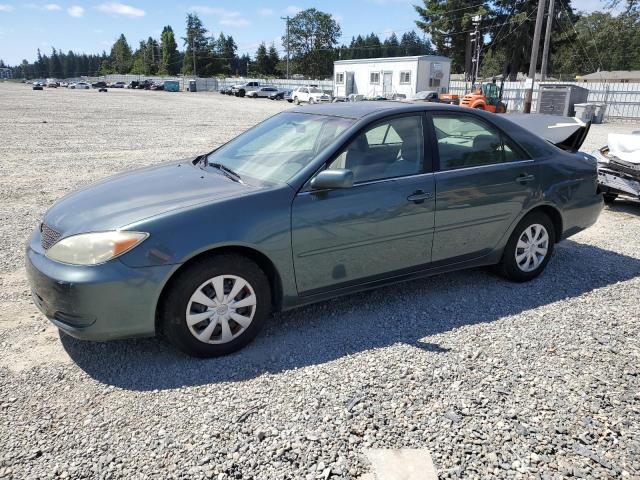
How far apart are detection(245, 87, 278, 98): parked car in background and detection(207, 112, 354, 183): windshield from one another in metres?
50.3

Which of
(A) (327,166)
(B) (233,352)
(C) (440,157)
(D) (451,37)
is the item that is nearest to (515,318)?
(C) (440,157)

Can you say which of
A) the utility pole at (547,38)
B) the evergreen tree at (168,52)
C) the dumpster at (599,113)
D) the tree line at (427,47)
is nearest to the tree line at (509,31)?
the tree line at (427,47)

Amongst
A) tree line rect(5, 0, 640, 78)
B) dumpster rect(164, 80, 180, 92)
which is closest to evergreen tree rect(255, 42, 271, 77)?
tree line rect(5, 0, 640, 78)

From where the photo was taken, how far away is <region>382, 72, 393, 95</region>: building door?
4547 cm

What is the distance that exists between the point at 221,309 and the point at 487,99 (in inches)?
1143

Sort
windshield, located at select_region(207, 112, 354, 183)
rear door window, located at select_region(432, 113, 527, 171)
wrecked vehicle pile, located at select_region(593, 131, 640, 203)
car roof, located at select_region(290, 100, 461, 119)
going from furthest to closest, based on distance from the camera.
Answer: wrecked vehicle pile, located at select_region(593, 131, 640, 203) < rear door window, located at select_region(432, 113, 527, 171) < car roof, located at select_region(290, 100, 461, 119) < windshield, located at select_region(207, 112, 354, 183)

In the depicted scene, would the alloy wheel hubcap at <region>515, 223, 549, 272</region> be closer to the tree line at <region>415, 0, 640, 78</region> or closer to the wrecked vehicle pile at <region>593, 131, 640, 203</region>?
the wrecked vehicle pile at <region>593, 131, 640, 203</region>

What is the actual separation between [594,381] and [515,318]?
35.4 inches

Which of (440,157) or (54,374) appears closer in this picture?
(54,374)

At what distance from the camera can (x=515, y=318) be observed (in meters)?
4.09

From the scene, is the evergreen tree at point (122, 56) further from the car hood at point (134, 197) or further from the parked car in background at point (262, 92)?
the car hood at point (134, 197)

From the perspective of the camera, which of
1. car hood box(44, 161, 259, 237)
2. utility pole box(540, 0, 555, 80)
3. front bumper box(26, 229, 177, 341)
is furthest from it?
utility pole box(540, 0, 555, 80)

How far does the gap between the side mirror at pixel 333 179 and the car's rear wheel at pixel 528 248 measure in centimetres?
191

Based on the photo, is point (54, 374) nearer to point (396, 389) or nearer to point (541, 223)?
point (396, 389)
